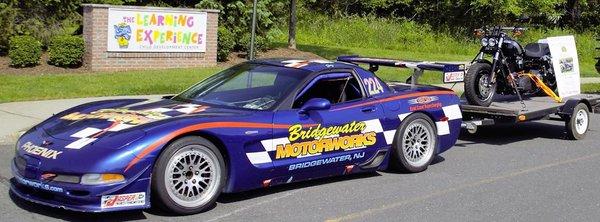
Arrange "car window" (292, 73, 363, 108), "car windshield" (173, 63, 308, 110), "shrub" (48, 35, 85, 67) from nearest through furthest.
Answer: "car windshield" (173, 63, 308, 110), "car window" (292, 73, 363, 108), "shrub" (48, 35, 85, 67)

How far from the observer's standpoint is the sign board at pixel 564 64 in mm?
10469

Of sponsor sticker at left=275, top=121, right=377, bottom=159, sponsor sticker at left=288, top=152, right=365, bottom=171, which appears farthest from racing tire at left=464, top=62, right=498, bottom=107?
sponsor sticker at left=288, top=152, right=365, bottom=171

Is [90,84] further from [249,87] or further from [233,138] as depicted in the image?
[233,138]

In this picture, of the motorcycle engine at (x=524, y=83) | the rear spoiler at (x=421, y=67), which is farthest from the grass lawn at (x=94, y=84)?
the motorcycle engine at (x=524, y=83)

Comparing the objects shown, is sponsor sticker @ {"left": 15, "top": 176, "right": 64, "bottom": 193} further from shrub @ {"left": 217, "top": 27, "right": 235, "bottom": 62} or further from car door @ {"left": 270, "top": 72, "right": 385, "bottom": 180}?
shrub @ {"left": 217, "top": 27, "right": 235, "bottom": 62}

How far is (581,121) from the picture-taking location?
10.5m

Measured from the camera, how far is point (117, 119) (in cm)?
A: 579

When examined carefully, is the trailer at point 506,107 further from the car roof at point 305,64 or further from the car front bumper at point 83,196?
the car front bumper at point 83,196

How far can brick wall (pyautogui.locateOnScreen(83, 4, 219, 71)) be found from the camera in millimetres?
15812

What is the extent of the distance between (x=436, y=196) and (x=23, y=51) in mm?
11237

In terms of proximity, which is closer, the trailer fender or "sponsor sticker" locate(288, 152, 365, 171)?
"sponsor sticker" locate(288, 152, 365, 171)

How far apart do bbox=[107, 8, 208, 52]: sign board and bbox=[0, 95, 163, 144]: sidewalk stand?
404cm

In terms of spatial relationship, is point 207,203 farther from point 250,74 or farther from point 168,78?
point 168,78

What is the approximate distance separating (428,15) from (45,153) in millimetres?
32287
